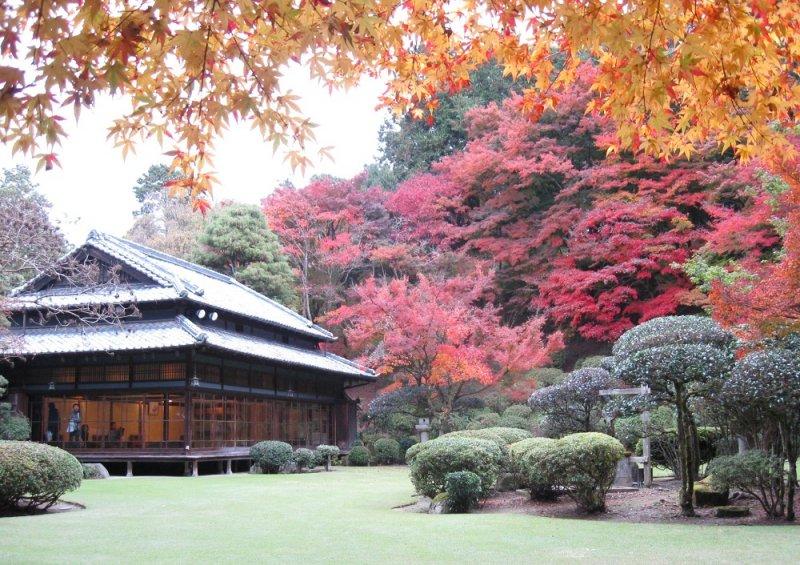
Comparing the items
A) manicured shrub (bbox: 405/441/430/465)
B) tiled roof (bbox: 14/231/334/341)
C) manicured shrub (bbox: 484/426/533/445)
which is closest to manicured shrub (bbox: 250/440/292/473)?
tiled roof (bbox: 14/231/334/341)

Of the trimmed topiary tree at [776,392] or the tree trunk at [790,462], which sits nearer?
the trimmed topiary tree at [776,392]

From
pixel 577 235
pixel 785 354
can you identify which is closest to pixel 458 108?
pixel 577 235

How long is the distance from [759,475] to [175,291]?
17632 millimetres

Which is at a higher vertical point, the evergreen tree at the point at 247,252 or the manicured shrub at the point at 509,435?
the evergreen tree at the point at 247,252

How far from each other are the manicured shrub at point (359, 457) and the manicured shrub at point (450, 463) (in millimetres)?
13794

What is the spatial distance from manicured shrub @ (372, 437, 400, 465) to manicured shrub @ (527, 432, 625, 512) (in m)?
15.2

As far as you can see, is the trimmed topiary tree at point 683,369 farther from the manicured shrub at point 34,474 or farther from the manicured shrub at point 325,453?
the manicured shrub at point 325,453

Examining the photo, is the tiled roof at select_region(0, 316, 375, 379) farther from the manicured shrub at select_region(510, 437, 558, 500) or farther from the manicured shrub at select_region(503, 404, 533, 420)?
the manicured shrub at select_region(510, 437, 558, 500)

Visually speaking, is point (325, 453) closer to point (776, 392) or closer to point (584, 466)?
point (584, 466)

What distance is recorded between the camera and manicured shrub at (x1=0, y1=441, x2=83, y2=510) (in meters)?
10.5

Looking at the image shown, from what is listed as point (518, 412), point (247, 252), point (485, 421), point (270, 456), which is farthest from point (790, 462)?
point (247, 252)

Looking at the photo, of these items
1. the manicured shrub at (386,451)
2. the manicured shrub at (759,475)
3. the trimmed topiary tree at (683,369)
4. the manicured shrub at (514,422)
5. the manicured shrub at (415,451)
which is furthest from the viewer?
the manicured shrub at (386,451)

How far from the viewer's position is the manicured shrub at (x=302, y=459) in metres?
21.9

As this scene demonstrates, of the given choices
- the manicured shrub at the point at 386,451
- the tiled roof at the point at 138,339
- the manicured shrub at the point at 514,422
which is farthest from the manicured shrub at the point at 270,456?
the manicured shrub at the point at 514,422
